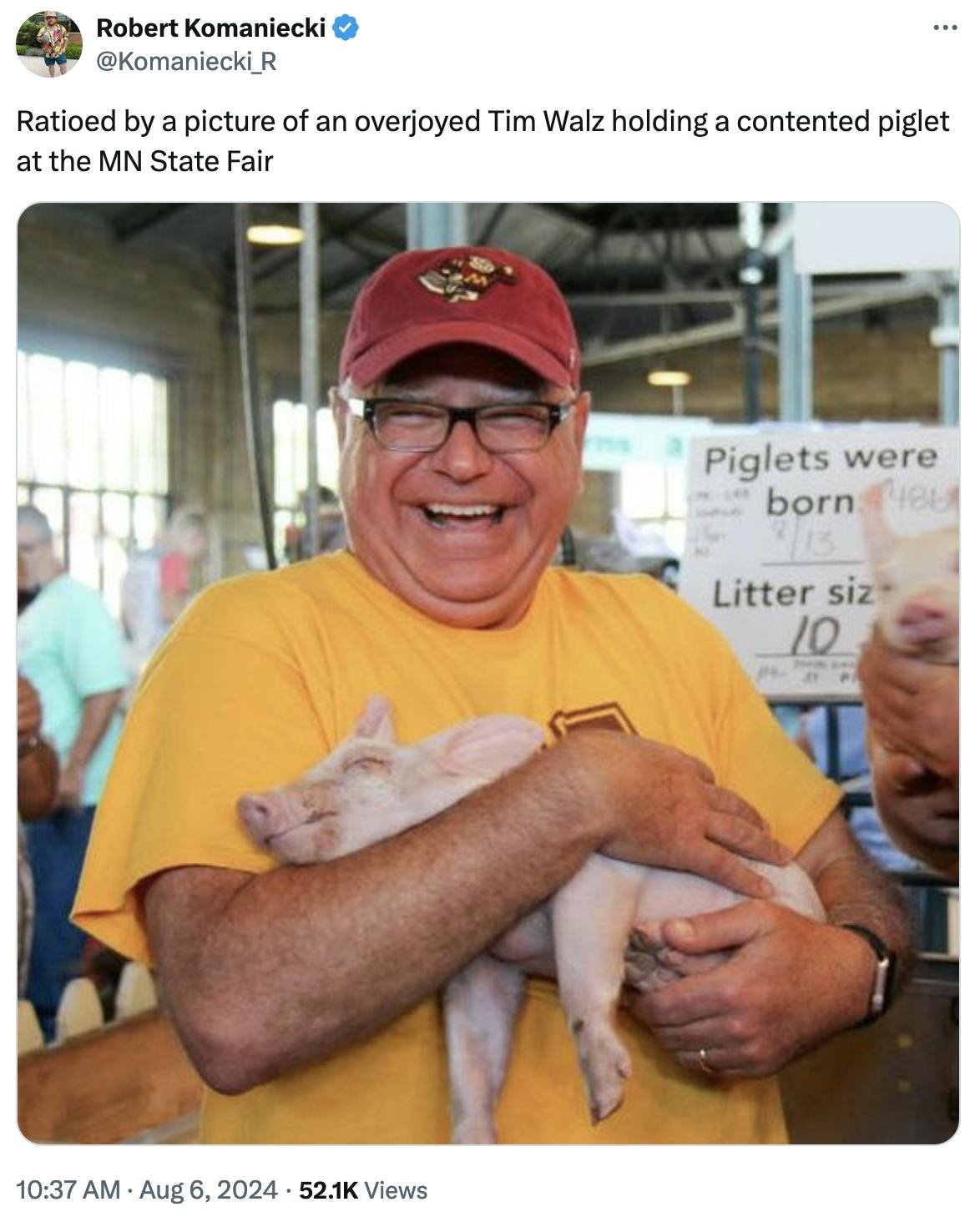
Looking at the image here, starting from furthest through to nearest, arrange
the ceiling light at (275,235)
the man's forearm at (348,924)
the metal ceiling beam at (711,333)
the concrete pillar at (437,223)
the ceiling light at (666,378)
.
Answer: the ceiling light at (666,378) → the metal ceiling beam at (711,333) → the ceiling light at (275,235) → the concrete pillar at (437,223) → the man's forearm at (348,924)

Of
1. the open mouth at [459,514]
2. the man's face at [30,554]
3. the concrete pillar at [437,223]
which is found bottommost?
the man's face at [30,554]

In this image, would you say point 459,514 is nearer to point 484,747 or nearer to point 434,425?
point 434,425

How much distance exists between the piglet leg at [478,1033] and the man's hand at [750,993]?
0.27 ft

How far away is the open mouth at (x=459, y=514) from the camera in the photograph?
108 centimetres

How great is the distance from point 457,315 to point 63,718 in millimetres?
397

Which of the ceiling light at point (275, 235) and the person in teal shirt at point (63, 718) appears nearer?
the person in teal shirt at point (63, 718)

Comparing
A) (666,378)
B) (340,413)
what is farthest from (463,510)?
(666,378)

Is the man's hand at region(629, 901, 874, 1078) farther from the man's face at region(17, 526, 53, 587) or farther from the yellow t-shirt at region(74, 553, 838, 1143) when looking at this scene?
the man's face at region(17, 526, 53, 587)

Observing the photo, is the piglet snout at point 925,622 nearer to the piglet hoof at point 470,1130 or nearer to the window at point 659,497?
the window at point 659,497

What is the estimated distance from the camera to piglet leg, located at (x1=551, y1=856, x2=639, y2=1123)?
996mm
